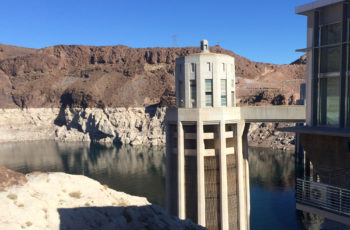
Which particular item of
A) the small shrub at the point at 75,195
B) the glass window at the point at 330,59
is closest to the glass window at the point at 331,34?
the glass window at the point at 330,59

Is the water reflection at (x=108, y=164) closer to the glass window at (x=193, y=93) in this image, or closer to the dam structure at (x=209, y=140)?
the dam structure at (x=209, y=140)

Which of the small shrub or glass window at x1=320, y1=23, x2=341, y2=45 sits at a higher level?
glass window at x1=320, y1=23, x2=341, y2=45

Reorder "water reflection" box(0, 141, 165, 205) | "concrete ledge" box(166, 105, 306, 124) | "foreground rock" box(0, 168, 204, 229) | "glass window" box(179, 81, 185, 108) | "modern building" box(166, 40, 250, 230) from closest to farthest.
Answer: "foreground rock" box(0, 168, 204, 229)
"concrete ledge" box(166, 105, 306, 124)
"modern building" box(166, 40, 250, 230)
"glass window" box(179, 81, 185, 108)
"water reflection" box(0, 141, 165, 205)

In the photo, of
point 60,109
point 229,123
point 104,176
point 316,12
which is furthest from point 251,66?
point 316,12

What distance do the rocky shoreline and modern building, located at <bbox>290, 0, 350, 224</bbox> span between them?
9369cm

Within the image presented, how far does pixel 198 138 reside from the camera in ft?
92.7

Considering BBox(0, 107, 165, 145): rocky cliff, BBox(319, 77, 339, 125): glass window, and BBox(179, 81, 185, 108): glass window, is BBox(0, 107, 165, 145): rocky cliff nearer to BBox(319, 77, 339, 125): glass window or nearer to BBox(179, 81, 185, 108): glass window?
BBox(179, 81, 185, 108): glass window

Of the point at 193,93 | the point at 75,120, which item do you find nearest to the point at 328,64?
the point at 193,93

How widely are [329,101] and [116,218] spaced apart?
1242 cm

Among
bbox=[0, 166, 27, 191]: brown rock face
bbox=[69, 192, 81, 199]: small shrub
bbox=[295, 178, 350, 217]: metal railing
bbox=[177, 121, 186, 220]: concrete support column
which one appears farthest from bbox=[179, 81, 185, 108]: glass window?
bbox=[0, 166, 27, 191]: brown rock face

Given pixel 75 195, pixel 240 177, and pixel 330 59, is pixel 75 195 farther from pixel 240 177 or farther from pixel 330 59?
pixel 240 177

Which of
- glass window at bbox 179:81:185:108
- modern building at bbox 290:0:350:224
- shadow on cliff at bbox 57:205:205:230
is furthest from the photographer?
glass window at bbox 179:81:185:108

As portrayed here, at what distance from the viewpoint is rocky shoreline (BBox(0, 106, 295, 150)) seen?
389ft

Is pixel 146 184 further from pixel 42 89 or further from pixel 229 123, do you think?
pixel 42 89
